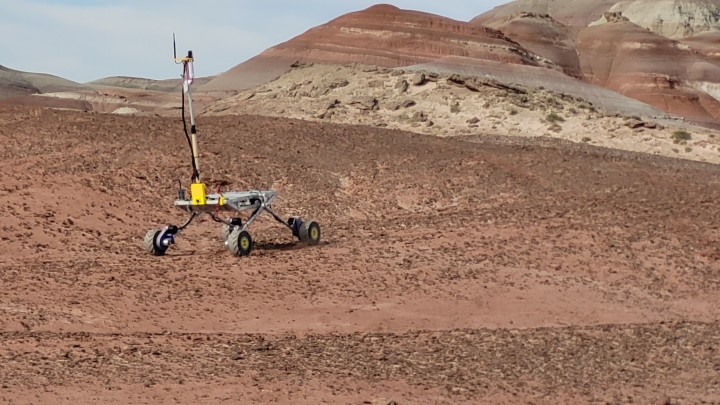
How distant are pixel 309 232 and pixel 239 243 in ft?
4.28

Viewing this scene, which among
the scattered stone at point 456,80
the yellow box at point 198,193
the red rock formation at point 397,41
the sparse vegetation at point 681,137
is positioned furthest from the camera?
the red rock formation at point 397,41

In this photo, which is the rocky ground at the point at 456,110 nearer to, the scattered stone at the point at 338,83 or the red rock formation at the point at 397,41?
the scattered stone at the point at 338,83

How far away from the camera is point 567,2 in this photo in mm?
163375

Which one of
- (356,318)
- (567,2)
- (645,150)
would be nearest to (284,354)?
(356,318)

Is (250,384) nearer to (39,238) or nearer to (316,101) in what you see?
(39,238)

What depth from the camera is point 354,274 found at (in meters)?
13.7

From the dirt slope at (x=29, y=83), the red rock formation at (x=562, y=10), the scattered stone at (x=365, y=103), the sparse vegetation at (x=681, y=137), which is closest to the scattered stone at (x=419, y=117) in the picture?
the scattered stone at (x=365, y=103)

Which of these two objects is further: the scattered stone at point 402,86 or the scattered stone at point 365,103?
the scattered stone at point 402,86

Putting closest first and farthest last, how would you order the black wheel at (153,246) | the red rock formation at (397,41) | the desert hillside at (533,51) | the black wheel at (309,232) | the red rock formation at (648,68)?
the black wheel at (153,246) → the black wheel at (309,232) → the desert hillside at (533,51) → the red rock formation at (397,41) → the red rock formation at (648,68)

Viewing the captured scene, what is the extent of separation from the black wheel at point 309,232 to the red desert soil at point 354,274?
0.25 m

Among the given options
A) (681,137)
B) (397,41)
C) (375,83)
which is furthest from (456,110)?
(397,41)

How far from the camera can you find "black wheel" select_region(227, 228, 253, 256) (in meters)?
14.3

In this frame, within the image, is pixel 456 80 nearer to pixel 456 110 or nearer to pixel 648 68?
pixel 456 110

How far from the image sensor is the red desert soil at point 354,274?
9562 mm
